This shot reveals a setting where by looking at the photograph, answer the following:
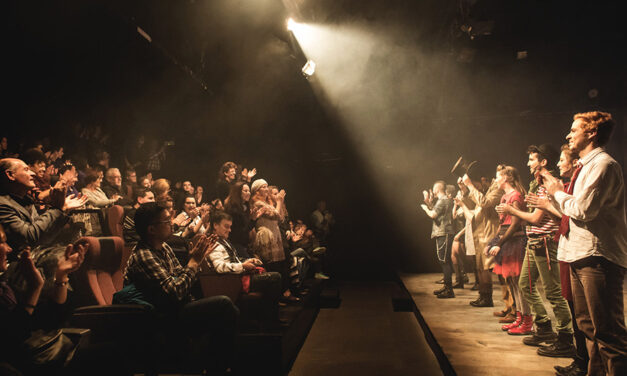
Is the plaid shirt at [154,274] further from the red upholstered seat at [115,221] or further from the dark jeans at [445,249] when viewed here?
the dark jeans at [445,249]

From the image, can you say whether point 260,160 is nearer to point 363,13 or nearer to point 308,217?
point 308,217

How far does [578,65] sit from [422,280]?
4864mm

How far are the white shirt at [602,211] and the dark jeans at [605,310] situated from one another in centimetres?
6

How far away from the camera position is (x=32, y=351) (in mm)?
1507

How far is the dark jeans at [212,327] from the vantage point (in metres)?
2.26

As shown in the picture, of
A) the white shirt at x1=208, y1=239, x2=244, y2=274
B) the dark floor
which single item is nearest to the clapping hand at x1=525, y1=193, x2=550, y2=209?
the dark floor

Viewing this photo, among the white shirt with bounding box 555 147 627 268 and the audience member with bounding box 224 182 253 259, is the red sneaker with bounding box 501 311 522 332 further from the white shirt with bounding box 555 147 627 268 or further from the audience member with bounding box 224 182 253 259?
the audience member with bounding box 224 182 253 259

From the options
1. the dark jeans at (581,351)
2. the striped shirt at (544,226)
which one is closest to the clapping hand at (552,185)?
the striped shirt at (544,226)

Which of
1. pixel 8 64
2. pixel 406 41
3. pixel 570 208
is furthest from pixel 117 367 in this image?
pixel 406 41

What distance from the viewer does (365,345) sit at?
3939mm

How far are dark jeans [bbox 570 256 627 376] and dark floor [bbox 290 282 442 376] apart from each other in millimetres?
1420

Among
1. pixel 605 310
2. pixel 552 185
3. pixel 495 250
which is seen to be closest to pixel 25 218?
pixel 552 185

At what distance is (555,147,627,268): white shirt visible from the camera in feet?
6.48

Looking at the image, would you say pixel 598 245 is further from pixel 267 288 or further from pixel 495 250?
pixel 267 288
